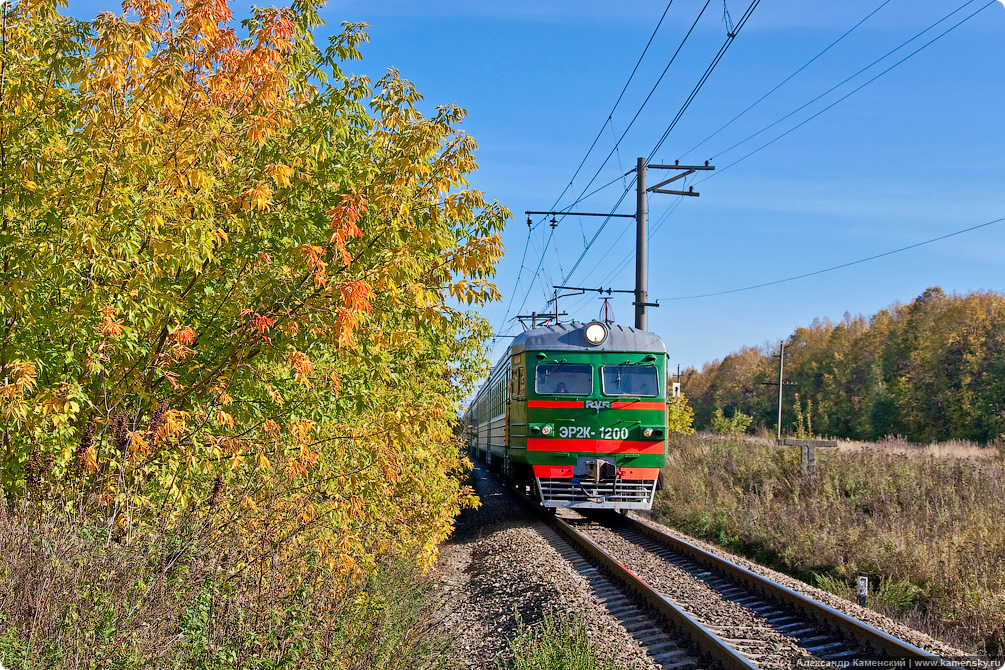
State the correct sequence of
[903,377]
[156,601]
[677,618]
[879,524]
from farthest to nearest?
[903,377]
[879,524]
[677,618]
[156,601]

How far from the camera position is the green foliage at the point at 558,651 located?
5.56 meters

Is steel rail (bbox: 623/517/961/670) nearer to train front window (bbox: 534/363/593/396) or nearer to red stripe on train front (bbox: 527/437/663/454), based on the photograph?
red stripe on train front (bbox: 527/437/663/454)

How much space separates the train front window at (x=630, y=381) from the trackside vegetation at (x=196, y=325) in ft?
25.7

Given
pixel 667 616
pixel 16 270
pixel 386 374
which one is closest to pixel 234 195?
pixel 16 270

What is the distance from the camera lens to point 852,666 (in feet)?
19.1

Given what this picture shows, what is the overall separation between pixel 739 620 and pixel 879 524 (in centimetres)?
471

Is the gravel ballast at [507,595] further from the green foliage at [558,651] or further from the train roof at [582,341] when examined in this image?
the train roof at [582,341]

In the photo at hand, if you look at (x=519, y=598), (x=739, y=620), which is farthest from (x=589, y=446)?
(x=739, y=620)

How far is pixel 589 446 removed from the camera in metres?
13.4

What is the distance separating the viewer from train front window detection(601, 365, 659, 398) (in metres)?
13.7

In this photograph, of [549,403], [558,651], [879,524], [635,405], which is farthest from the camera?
[635,405]

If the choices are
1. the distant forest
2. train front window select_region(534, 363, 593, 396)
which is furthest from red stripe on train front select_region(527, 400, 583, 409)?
the distant forest

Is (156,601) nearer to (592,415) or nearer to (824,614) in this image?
(824,614)

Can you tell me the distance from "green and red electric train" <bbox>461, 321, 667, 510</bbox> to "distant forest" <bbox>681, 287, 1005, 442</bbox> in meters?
20.3
